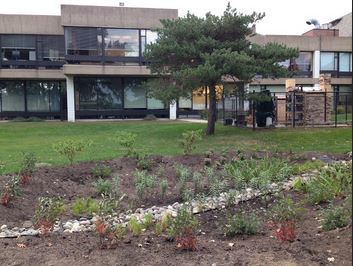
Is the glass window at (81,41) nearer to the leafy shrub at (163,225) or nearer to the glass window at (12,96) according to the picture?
the glass window at (12,96)

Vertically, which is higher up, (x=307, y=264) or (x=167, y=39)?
(x=167, y=39)

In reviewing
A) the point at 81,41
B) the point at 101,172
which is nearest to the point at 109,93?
the point at 81,41

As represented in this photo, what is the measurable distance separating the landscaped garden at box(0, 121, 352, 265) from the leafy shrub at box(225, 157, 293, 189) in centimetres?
2

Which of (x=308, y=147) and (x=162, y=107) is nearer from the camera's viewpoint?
(x=308, y=147)

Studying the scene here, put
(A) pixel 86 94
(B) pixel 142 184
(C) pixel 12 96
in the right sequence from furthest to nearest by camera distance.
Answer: (C) pixel 12 96 → (A) pixel 86 94 → (B) pixel 142 184

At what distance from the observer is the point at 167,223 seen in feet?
17.5

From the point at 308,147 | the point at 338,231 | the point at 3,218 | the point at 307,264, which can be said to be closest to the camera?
the point at 307,264

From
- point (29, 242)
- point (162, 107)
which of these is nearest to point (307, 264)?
point (29, 242)

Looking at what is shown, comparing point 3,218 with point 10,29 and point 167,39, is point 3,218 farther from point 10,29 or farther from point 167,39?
point 10,29

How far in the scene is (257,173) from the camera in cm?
812

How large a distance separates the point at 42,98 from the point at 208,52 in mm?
20302

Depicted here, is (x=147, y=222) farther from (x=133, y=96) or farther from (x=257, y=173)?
(x=133, y=96)

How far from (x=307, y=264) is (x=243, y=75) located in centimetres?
1361

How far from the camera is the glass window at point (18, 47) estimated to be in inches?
1289
